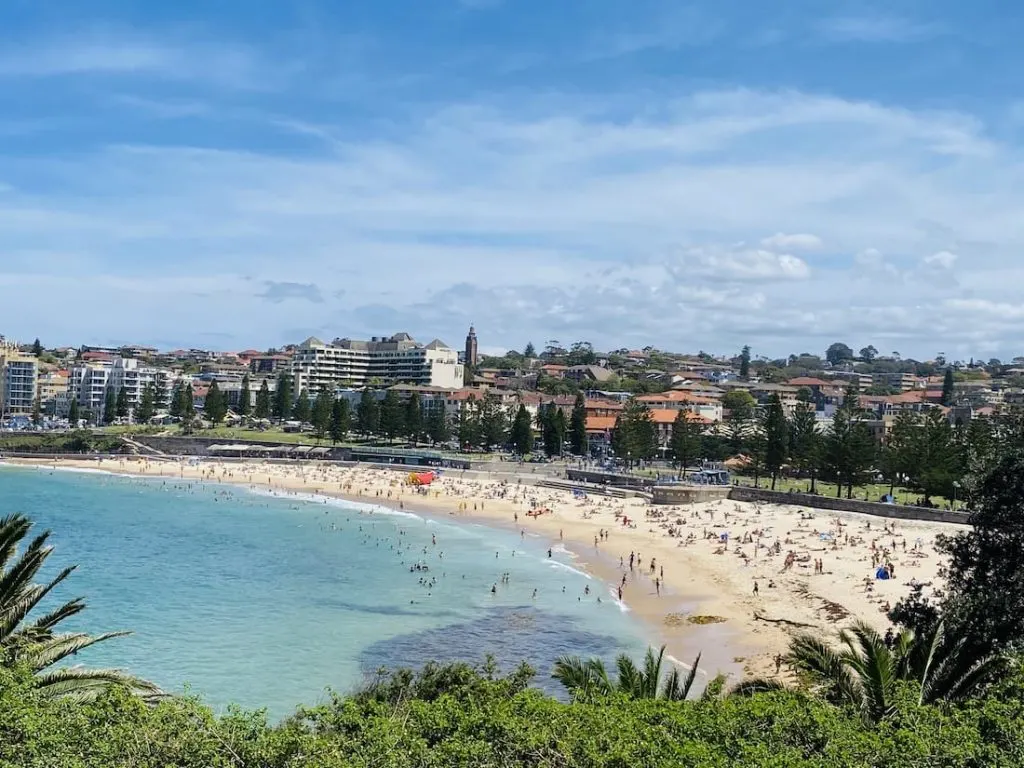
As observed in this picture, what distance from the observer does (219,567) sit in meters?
36.1

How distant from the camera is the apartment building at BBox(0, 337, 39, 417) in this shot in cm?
11419

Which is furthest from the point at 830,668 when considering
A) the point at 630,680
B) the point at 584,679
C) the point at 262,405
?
the point at 262,405

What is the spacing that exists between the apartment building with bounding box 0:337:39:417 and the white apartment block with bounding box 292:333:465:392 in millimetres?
31802

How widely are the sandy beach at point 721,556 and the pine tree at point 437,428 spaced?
18.9 m

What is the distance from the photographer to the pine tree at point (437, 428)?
8456cm

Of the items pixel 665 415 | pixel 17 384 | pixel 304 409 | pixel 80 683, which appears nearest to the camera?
pixel 80 683

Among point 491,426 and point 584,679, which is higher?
→ point 491,426

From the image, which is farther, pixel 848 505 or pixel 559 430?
pixel 559 430

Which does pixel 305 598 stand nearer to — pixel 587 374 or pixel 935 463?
pixel 935 463

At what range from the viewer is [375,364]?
5167 inches

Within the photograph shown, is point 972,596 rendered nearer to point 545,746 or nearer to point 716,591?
point 545,746

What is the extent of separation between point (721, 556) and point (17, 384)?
341 feet

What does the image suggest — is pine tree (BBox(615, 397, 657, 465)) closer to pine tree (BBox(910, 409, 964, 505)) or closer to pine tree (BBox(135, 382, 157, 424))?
pine tree (BBox(910, 409, 964, 505))

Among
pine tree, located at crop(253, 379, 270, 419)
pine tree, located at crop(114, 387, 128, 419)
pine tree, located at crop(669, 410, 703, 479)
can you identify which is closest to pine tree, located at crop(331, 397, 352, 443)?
pine tree, located at crop(253, 379, 270, 419)
